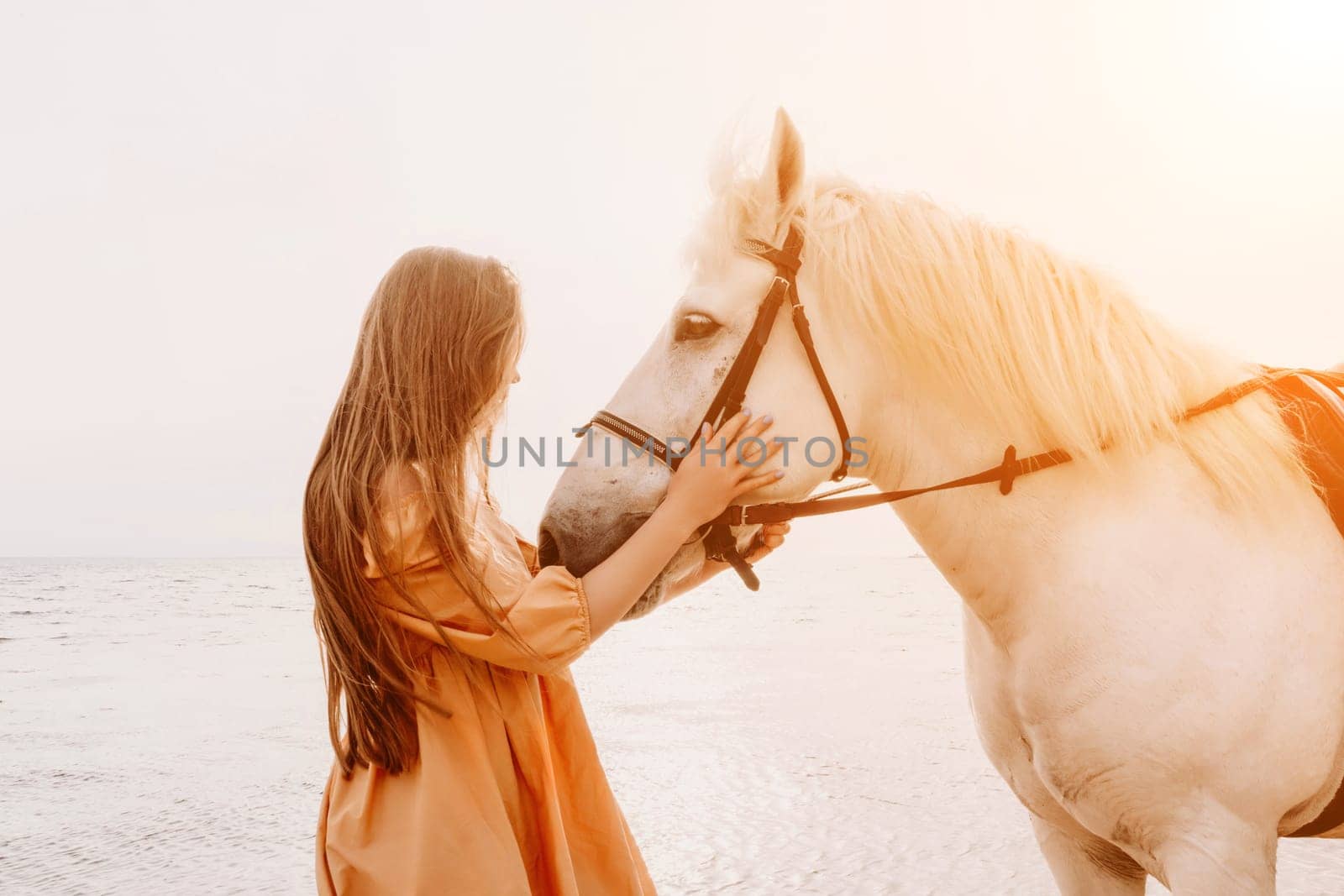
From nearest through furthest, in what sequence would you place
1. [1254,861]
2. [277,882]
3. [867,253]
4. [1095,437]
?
[1254,861] < [1095,437] < [867,253] < [277,882]

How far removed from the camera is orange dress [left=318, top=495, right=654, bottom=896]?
1521 millimetres

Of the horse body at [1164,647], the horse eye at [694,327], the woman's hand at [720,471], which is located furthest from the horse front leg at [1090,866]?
the horse eye at [694,327]

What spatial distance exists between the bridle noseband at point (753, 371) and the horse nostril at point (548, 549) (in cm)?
24

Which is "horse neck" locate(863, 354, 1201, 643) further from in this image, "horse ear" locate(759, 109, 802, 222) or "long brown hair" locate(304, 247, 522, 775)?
"long brown hair" locate(304, 247, 522, 775)

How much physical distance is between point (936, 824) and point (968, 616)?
3.01 m

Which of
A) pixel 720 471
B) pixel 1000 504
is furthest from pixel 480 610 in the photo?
pixel 1000 504

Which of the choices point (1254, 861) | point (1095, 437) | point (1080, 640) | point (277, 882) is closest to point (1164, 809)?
point (1254, 861)

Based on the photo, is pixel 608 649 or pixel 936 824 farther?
pixel 608 649

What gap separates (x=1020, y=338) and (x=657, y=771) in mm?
4495

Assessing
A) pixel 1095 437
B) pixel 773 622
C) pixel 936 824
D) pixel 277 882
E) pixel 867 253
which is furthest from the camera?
pixel 773 622

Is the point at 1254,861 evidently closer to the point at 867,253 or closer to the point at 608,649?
the point at 867,253

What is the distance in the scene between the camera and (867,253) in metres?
1.72

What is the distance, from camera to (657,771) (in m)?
5.45

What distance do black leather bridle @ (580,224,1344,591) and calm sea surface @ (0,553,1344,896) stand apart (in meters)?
0.85
